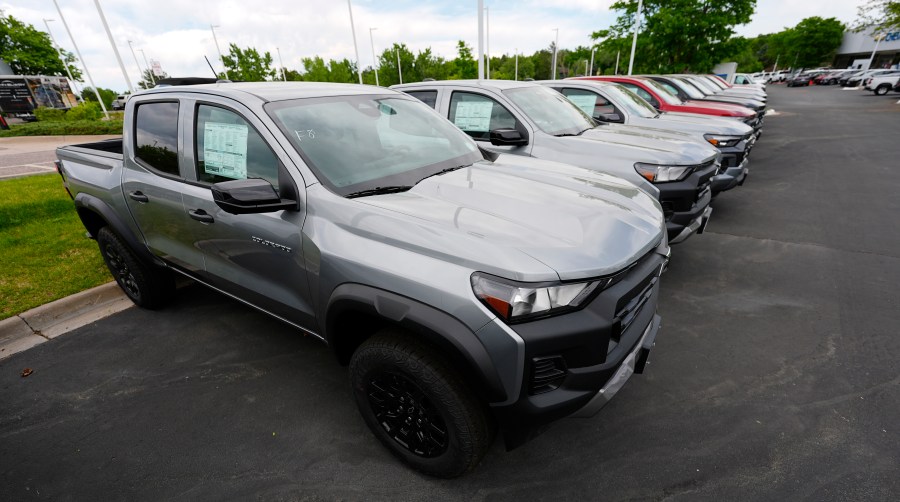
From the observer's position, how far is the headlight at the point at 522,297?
5.23 feet

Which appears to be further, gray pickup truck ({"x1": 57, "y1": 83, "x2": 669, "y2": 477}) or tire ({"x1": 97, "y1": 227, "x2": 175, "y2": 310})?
tire ({"x1": 97, "y1": 227, "x2": 175, "y2": 310})

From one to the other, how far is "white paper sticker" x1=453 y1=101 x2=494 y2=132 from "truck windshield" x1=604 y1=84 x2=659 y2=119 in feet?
8.81

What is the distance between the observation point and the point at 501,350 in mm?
1579

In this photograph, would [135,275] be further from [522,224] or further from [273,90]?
[522,224]

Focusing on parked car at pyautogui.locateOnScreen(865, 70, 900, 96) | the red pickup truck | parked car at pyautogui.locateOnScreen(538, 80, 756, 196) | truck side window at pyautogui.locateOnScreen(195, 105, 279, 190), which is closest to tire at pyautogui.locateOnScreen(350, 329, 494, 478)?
truck side window at pyautogui.locateOnScreen(195, 105, 279, 190)

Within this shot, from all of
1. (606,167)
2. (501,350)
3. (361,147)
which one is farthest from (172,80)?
(606,167)

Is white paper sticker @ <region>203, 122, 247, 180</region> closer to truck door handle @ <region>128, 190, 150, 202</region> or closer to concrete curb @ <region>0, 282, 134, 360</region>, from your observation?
truck door handle @ <region>128, 190, 150, 202</region>

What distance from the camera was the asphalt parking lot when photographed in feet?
6.82

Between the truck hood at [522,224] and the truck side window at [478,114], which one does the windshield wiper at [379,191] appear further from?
the truck side window at [478,114]

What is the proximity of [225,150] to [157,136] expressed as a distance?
0.79m

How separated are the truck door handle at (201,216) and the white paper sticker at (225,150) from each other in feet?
0.80

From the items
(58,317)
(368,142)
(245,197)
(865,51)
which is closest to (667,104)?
(368,142)

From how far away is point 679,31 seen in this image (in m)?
21.0

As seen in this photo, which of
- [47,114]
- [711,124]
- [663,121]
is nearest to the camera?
[663,121]
